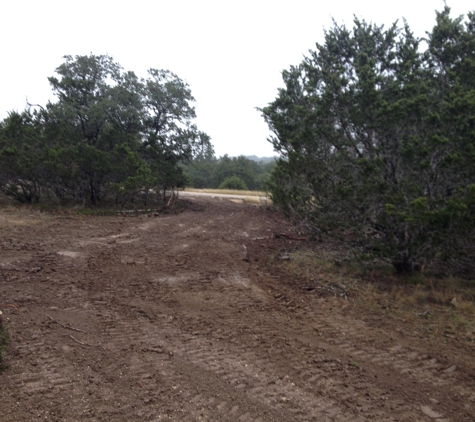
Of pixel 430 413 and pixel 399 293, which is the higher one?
pixel 399 293

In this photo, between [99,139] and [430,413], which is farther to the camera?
[99,139]

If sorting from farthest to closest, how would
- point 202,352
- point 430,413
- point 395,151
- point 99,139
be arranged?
1. point 99,139
2. point 395,151
3. point 202,352
4. point 430,413

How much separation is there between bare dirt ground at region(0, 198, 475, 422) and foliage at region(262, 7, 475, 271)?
1826 millimetres

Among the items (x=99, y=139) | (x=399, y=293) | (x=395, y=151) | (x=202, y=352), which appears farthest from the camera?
(x=99, y=139)

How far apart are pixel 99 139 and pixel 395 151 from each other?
545 inches

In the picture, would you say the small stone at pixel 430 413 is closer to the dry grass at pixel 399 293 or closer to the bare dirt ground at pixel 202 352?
the bare dirt ground at pixel 202 352

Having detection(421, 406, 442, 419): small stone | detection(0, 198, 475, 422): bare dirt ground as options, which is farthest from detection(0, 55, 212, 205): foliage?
detection(421, 406, 442, 419): small stone

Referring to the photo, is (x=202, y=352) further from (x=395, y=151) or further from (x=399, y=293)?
(x=395, y=151)

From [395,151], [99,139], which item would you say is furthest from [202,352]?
[99,139]

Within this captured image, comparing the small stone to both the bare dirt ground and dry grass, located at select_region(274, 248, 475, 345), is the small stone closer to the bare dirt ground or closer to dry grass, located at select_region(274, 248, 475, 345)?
the bare dirt ground

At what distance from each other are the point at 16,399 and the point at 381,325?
13.9 feet

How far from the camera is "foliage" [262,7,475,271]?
19.7 feet

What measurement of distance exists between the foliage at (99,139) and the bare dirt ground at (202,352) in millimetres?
8135

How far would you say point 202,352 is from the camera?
12.9 feet
